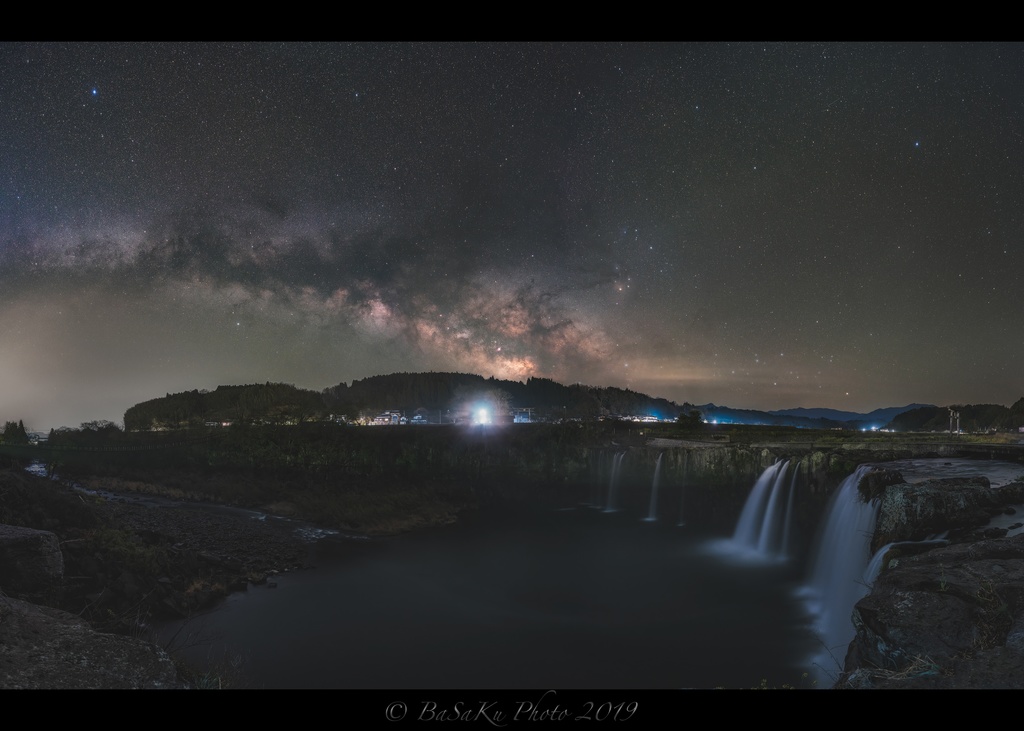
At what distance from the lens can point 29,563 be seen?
414 inches

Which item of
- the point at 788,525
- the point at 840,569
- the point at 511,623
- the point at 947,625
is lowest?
the point at 511,623

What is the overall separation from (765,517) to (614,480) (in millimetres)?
16986

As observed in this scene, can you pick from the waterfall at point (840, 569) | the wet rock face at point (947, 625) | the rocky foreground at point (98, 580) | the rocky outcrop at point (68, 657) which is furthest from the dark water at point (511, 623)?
the wet rock face at point (947, 625)

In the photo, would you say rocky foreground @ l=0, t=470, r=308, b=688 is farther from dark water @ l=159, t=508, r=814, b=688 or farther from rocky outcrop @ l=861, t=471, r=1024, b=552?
rocky outcrop @ l=861, t=471, r=1024, b=552

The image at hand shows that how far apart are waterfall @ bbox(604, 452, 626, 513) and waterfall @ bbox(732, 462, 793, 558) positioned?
510 inches

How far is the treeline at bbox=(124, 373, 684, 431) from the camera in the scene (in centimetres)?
9594

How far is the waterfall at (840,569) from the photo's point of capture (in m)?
14.5

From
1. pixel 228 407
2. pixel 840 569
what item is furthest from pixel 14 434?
pixel 840 569

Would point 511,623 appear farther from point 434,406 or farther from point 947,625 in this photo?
point 434,406

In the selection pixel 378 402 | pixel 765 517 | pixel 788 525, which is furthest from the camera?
pixel 378 402

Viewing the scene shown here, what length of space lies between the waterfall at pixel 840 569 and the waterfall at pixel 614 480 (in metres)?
22.5

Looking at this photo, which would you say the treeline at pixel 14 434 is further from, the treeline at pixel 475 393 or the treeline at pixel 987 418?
the treeline at pixel 987 418

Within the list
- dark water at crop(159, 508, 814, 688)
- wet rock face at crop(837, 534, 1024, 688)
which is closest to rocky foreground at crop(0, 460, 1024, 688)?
wet rock face at crop(837, 534, 1024, 688)
